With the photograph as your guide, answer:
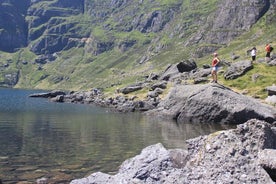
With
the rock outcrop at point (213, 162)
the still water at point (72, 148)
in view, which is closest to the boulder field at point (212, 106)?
the still water at point (72, 148)

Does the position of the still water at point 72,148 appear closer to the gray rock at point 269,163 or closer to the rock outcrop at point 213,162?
the rock outcrop at point 213,162

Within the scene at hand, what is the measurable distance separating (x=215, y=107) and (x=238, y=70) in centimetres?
2838

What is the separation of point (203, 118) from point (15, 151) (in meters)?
33.2

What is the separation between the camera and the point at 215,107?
5912cm

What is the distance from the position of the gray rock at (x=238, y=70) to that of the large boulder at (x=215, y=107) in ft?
65.1

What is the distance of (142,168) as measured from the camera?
1938cm

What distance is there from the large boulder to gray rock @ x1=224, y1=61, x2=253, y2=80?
19.8 metres

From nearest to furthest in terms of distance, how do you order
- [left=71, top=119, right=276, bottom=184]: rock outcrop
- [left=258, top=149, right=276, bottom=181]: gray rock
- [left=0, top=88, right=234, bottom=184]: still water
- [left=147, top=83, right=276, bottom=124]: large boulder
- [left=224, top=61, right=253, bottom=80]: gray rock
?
[left=71, top=119, right=276, bottom=184]: rock outcrop < [left=258, top=149, right=276, bottom=181]: gray rock < [left=0, top=88, right=234, bottom=184]: still water < [left=147, top=83, right=276, bottom=124]: large boulder < [left=224, top=61, right=253, bottom=80]: gray rock

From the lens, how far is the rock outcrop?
16859mm

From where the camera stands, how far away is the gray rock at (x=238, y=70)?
82.7 m

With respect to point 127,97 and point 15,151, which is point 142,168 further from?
point 127,97

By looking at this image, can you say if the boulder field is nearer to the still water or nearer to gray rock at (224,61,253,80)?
the still water

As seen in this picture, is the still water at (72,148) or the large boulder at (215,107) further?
the large boulder at (215,107)

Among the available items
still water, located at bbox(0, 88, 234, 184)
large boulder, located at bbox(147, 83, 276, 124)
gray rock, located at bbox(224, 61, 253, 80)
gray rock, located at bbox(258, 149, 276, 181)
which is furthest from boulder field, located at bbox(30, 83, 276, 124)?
gray rock, located at bbox(258, 149, 276, 181)
